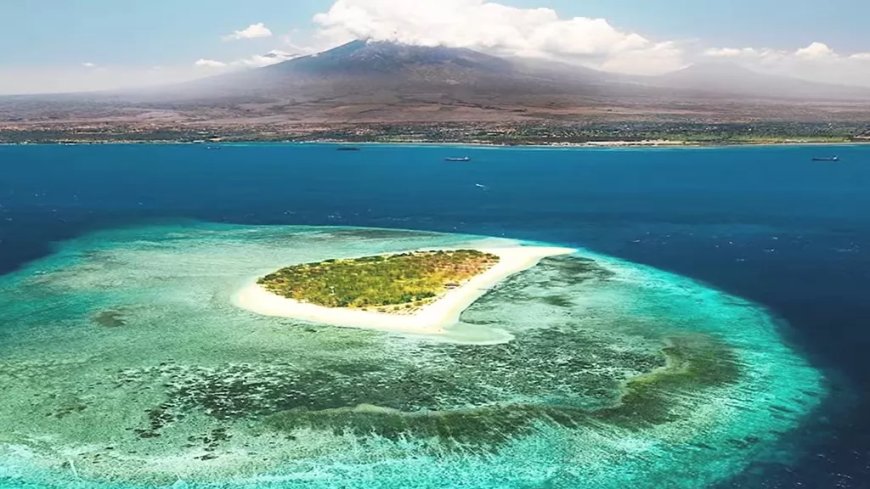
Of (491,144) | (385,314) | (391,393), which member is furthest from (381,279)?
(491,144)

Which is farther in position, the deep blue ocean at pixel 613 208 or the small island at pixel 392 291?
the small island at pixel 392 291

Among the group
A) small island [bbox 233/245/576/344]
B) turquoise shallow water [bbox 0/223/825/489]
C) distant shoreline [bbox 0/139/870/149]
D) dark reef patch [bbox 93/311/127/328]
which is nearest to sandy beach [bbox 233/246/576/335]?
small island [bbox 233/245/576/344]

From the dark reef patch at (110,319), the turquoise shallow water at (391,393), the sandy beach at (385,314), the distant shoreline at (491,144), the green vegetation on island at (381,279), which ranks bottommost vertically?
the turquoise shallow water at (391,393)

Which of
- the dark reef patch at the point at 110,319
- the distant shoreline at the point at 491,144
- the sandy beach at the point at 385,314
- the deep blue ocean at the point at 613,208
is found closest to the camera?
the deep blue ocean at the point at 613,208

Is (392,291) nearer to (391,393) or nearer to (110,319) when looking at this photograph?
(391,393)

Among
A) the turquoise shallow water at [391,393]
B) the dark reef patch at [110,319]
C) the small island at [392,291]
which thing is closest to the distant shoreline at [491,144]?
the small island at [392,291]

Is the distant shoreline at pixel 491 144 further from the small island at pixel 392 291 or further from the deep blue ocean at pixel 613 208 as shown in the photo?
the small island at pixel 392 291

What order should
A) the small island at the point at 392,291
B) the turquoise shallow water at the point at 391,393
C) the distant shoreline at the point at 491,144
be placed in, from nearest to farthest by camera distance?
the turquoise shallow water at the point at 391,393 → the small island at the point at 392,291 → the distant shoreline at the point at 491,144

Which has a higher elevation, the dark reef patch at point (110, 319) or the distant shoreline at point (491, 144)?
the distant shoreline at point (491, 144)
